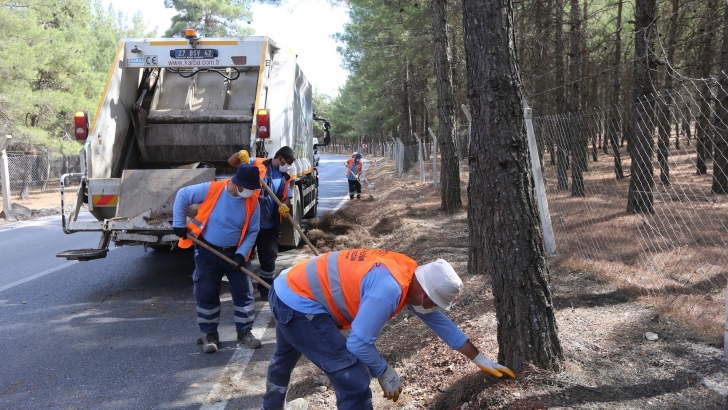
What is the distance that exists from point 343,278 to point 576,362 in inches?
65.2

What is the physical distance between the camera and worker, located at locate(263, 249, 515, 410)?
2.70 m

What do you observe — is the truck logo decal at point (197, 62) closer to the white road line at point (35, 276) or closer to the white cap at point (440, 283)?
the white road line at point (35, 276)

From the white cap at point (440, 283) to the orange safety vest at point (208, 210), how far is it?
8.72 ft

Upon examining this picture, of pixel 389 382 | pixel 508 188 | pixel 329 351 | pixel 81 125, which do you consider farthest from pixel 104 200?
pixel 508 188

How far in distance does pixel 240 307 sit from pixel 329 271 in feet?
7.98

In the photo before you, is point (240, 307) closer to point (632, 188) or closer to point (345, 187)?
point (632, 188)

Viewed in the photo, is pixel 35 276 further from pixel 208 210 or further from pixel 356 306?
pixel 356 306

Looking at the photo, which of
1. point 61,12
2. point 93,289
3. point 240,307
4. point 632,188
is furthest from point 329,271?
point 61,12

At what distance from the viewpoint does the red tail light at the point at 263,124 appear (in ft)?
24.4

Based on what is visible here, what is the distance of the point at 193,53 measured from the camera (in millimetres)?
8086

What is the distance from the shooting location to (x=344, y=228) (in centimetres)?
1016

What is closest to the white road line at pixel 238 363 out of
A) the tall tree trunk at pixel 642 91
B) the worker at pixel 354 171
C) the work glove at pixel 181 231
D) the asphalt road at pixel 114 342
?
the asphalt road at pixel 114 342

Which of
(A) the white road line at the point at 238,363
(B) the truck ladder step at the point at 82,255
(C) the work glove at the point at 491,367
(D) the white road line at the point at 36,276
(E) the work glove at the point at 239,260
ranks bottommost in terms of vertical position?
(A) the white road line at the point at 238,363

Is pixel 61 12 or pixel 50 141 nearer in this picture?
pixel 50 141
